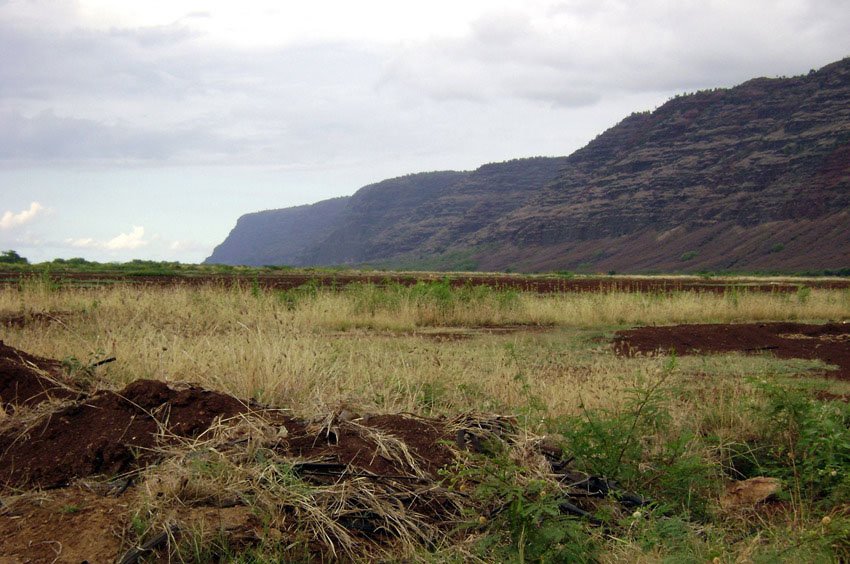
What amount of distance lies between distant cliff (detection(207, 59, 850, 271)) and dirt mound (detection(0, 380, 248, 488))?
3442 inches

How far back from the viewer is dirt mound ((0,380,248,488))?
5584 mm

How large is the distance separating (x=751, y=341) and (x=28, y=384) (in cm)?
1239

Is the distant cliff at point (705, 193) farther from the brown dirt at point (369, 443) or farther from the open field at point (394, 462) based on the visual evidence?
the brown dirt at point (369, 443)

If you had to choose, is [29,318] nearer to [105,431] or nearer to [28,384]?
[28,384]

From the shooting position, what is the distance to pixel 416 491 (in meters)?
5.38

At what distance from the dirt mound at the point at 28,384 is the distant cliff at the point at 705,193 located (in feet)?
287

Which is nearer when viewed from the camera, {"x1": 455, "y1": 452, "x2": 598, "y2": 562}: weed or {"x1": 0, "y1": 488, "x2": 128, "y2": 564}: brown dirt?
{"x1": 0, "y1": 488, "x2": 128, "y2": 564}: brown dirt

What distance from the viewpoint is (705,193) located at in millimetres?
114938

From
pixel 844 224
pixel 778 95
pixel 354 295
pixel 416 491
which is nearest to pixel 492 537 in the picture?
pixel 416 491

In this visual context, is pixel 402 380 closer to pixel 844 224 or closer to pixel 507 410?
pixel 507 410

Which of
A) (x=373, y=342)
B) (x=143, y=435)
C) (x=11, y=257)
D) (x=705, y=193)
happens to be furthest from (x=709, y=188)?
(x=143, y=435)

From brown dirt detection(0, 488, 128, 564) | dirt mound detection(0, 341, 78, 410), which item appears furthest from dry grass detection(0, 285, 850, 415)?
brown dirt detection(0, 488, 128, 564)

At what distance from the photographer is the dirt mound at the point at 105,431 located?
558 cm

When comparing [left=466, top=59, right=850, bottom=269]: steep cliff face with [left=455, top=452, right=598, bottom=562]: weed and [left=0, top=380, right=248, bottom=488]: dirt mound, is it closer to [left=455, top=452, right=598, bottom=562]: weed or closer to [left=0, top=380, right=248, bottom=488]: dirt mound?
[left=455, top=452, right=598, bottom=562]: weed
